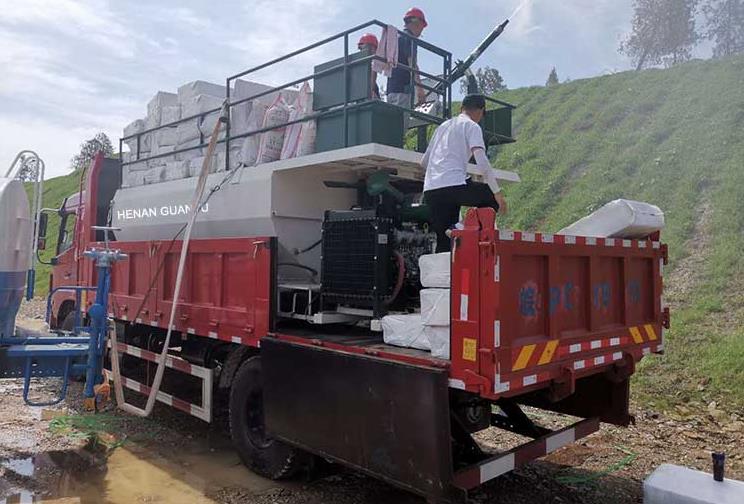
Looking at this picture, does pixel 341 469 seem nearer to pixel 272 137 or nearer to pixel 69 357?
pixel 69 357

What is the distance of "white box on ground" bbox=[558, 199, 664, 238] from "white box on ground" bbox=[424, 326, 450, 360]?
1430 millimetres

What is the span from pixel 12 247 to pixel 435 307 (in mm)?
4022

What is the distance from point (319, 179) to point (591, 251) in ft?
8.87

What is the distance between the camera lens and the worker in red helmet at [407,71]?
566cm

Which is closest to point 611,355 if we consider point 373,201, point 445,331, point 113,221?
point 445,331

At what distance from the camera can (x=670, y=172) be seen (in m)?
14.7

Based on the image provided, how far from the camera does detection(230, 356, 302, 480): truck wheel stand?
507 cm

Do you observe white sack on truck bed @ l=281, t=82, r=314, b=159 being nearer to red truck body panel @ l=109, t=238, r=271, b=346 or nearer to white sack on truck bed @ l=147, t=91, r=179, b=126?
red truck body panel @ l=109, t=238, r=271, b=346

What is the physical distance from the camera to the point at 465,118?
15.2ft

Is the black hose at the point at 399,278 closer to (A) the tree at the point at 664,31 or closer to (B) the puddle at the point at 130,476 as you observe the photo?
(B) the puddle at the point at 130,476

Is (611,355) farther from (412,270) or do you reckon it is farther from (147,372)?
(147,372)

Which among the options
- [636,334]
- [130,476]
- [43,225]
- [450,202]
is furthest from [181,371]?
[636,334]

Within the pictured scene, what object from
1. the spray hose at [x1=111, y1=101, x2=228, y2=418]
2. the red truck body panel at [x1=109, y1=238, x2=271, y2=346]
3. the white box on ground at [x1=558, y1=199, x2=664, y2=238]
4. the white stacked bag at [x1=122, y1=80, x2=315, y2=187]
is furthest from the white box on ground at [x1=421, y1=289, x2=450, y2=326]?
the spray hose at [x1=111, y1=101, x2=228, y2=418]

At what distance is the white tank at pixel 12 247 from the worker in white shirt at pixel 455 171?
372cm
